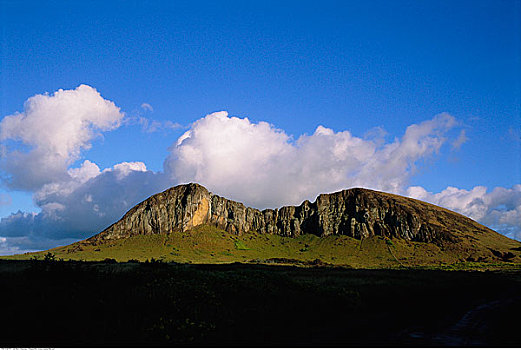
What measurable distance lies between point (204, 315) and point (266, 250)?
173911mm

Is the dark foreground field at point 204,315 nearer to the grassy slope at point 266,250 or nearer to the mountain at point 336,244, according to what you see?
the grassy slope at point 266,250

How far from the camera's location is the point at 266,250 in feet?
618

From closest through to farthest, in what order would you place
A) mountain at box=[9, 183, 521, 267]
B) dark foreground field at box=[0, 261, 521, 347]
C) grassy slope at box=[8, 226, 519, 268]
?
dark foreground field at box=[0, 261, 521, 347]
grassy slope at box=[8, 226, 519, 268]
mountain at box=[9, 183, 521, 267]

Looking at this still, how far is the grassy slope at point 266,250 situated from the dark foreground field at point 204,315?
120 meters

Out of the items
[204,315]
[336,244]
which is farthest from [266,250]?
[204,315]

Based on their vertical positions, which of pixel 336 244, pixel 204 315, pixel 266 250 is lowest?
pixel 266 250

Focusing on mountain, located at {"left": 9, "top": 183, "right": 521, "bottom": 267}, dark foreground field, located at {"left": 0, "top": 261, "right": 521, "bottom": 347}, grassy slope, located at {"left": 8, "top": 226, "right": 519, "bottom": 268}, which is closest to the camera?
dark foreground field, located at {"left": 0, "top": 261, "right": 521, "bottom": 347}

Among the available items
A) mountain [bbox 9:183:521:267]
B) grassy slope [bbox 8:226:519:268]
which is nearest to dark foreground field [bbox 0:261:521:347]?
grassy slope [bbox 8:226:519:268]

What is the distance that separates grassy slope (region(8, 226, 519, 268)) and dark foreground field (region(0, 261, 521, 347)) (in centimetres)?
11984

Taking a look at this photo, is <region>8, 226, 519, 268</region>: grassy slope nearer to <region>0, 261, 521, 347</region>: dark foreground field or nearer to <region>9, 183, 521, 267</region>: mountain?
<region>9, 183, 521, 267</region>: mountain

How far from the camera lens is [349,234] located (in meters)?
195

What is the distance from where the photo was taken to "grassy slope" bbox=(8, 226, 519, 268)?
486 feet

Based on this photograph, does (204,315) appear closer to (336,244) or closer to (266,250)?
(266,250)

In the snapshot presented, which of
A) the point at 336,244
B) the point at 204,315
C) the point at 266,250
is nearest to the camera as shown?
the point at 204,315
